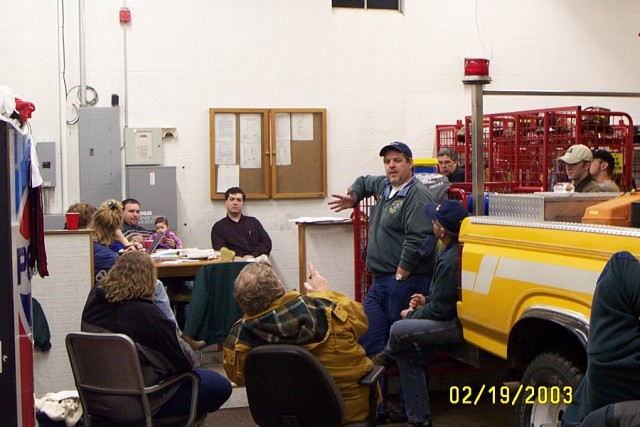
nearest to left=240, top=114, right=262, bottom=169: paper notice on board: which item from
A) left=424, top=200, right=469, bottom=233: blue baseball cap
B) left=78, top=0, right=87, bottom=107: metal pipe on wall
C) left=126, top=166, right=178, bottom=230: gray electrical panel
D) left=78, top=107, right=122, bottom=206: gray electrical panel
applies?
left=126, top=166, right=178, bottom=230: gray electrical panel

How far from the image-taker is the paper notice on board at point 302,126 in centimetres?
894

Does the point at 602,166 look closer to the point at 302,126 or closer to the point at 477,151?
the point at 477,151

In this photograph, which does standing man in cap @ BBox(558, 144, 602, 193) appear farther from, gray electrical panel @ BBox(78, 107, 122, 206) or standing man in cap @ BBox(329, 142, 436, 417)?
gray electrical panel @ BBox(78, 107, 122, 206)

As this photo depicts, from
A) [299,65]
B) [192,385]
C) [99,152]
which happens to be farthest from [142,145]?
[192,385]

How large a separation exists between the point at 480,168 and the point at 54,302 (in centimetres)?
264

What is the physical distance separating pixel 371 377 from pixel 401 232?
1758 millimetres

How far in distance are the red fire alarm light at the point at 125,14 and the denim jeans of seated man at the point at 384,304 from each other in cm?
444

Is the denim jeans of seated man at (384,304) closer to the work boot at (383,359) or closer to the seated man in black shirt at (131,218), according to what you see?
the work boot at (383,359)

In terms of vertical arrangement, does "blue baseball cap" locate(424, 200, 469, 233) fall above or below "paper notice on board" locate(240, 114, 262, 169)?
below

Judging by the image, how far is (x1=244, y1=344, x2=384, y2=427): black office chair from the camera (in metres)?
3.35

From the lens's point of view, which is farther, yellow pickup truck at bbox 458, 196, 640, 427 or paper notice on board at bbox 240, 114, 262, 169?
paper notice on board at bbox 240, 114, 262, 169

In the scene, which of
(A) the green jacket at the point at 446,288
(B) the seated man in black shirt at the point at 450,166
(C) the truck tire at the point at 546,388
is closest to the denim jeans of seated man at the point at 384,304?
(A) the green jacket at the point at 446,288

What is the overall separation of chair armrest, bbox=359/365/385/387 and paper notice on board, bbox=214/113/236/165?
535 centimetres

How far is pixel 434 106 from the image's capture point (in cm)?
939
